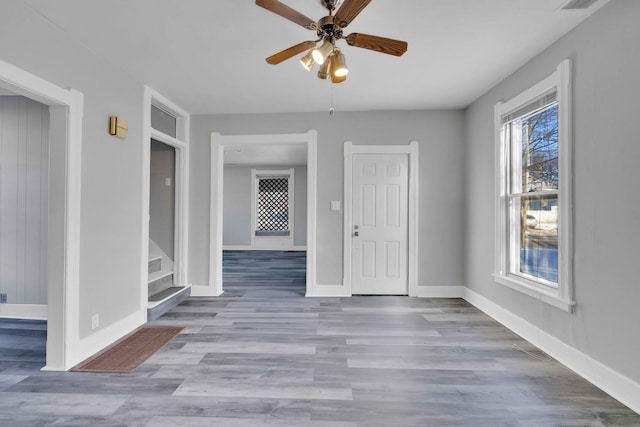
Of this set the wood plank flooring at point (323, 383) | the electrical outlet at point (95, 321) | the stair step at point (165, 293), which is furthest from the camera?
the stair step at point (165, 293)

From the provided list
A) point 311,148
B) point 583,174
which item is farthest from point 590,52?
point 311,148

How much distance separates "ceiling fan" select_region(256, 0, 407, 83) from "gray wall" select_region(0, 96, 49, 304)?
117 inches

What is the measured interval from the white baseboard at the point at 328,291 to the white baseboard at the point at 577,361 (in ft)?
5.82

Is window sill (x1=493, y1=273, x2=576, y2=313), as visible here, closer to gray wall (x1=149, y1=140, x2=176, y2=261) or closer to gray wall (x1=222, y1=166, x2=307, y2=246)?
gray wall (x1=149, y1=140, x2=176, y2=261)

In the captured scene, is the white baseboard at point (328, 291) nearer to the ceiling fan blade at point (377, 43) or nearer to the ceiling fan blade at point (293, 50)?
the ceiling fan blade at point (293, 50)

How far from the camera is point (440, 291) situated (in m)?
4.13

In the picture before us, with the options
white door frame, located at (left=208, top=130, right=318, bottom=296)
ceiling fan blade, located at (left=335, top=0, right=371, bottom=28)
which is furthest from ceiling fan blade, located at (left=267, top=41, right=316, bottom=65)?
white door frame, located at (left=208, top=130, right=318, bottom=296)

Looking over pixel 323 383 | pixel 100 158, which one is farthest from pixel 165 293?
pixel 323 383

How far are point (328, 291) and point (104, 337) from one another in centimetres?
252

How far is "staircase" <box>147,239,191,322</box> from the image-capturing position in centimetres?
339

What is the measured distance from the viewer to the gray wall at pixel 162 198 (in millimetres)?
4184

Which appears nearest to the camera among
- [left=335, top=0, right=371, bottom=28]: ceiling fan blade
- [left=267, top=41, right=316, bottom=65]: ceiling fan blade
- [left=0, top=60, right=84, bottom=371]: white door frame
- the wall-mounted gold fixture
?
[left=335, top=0, right=371, bottom=28]: ceiling fan blade

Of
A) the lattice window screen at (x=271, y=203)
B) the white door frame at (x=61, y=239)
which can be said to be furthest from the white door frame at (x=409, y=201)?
the lattice window screen at (x=271, y=203)

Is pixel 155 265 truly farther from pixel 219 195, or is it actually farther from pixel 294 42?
pixel 294 42
